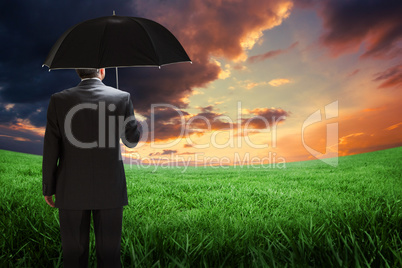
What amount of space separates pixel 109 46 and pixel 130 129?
49.2 inches

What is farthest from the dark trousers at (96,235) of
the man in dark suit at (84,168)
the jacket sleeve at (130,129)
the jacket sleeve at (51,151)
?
the jacket sleeve at (130,129)

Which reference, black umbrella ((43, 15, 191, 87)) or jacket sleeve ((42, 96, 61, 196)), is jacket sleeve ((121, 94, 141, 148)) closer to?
jacket sleeve ((42, 96, 61, 196))

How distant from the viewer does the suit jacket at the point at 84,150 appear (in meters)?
2.47

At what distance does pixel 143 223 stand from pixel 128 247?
1.11 metres

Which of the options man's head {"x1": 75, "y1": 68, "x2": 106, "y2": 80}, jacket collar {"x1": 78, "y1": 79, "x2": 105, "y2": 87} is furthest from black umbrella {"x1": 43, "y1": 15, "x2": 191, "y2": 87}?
jacket collar {"x1": 78, "y1": 79, "x2": 105, "y2": 87}

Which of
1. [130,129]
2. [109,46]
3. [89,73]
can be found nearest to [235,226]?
[130,129]

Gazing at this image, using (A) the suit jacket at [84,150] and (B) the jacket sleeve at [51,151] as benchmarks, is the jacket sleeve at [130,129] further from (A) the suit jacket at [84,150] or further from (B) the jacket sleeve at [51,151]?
(B) the jacket sleeve at [51,151]

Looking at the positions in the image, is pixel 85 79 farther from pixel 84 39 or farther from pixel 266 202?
pixel 266 202

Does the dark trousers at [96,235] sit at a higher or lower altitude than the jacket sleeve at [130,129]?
lower

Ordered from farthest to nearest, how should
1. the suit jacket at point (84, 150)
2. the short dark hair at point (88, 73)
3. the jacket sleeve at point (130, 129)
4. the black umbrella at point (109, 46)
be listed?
the black umbrella at point (109, 46) → the short dark hair at point (88, 73) → the jacket sleeve at point (130, 129) → the suit jacket at point (84, 150)

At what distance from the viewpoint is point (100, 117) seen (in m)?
2.50

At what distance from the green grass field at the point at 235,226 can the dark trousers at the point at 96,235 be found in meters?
0.30

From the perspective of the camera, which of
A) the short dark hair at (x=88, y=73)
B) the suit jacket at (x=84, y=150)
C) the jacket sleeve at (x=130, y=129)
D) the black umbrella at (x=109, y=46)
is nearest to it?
the suit jacket at (x=84, y=150)

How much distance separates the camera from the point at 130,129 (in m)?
2.60
